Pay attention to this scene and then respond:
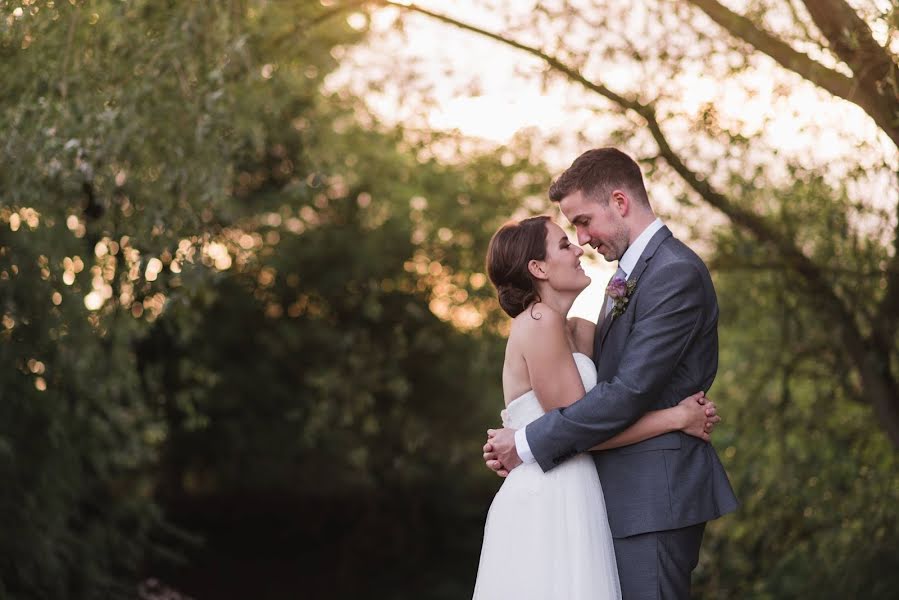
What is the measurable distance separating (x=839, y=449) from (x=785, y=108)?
8.19 ft

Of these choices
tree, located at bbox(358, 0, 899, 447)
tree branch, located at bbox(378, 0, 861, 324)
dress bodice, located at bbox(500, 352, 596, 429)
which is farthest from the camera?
tree branch, located at bbox(378, 0, 861, 324)

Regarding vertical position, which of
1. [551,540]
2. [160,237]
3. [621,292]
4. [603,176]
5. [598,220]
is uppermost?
[160,237]

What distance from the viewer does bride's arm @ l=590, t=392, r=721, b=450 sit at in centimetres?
335

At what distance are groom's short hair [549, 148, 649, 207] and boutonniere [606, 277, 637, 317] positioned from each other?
27 centimetres

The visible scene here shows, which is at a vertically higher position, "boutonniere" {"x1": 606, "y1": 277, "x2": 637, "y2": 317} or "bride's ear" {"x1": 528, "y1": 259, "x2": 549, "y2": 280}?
"bride's ear" {"x1": 528, "y1": 259, "x2": 549, "y2": 280}

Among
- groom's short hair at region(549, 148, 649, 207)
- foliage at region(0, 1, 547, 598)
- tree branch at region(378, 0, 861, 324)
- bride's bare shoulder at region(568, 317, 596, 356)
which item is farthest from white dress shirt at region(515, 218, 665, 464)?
tree branch at region(378, 0, 861, 324)

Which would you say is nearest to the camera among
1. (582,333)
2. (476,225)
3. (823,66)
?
(582,333)

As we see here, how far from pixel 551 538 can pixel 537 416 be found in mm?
393

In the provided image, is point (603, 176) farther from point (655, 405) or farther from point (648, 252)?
point (655, 405)

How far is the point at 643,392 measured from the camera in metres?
3.29

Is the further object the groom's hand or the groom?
the groom's hand

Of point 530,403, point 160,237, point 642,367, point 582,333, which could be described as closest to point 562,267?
point 582,333

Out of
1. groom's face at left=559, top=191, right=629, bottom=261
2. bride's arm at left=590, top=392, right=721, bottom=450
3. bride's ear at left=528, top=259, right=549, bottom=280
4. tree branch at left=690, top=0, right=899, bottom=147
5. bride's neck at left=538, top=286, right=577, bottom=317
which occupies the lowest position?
bride's arm at left=590, top=392, right=721, bottom=450

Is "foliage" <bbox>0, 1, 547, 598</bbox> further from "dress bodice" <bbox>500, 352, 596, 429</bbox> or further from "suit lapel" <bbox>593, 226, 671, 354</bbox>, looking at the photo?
"suit lapel" <bbox>593, 226, 671, 354</bbox>
